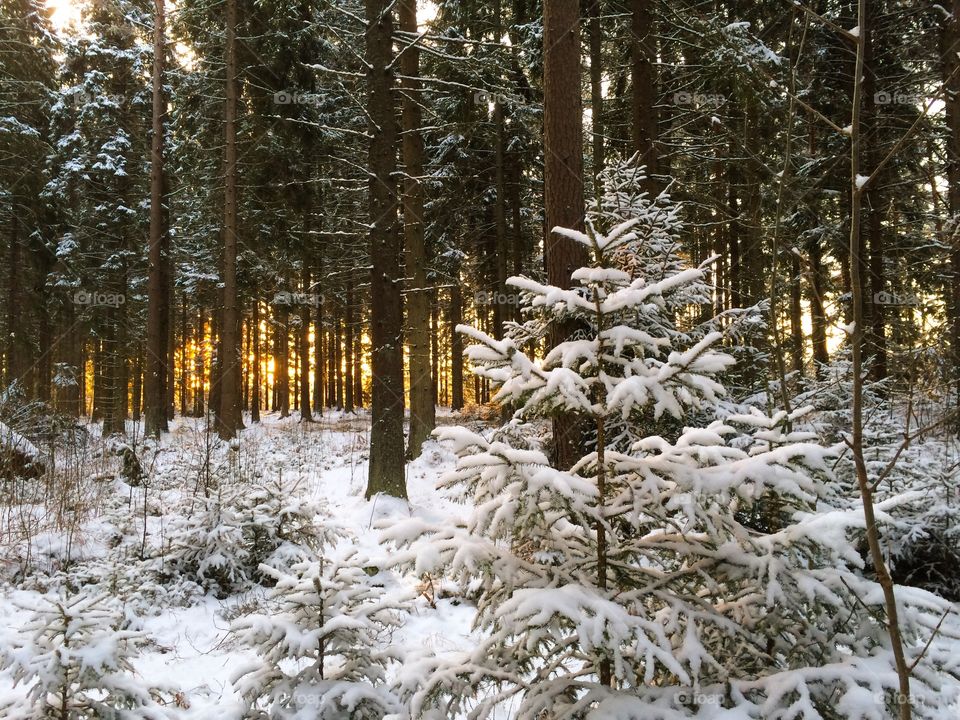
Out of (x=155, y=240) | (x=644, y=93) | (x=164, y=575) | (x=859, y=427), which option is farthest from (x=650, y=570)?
(x=155, y=240)

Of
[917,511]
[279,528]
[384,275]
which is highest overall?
[384,275]

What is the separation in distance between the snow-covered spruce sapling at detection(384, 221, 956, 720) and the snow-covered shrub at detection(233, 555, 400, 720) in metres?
0.42

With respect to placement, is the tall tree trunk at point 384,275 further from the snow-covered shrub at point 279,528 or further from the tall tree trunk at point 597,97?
the tall tree trunk at point 597,97

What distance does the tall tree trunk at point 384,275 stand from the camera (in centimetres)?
779

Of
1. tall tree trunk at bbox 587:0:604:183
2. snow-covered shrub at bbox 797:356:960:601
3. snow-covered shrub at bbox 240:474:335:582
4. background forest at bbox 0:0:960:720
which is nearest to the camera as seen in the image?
background forest at bbox 0:0:960:720

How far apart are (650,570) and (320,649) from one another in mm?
1664

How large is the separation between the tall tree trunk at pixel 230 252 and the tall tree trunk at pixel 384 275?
22.3 ft

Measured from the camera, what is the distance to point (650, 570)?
247 centimetres

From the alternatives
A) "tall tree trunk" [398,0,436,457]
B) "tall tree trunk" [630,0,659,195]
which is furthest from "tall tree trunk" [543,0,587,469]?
"tall tree trunk" [398,0,436,457]

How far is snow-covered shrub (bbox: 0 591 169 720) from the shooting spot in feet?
7.72

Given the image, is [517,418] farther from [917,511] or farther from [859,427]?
[917,511]

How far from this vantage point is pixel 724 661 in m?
2.58

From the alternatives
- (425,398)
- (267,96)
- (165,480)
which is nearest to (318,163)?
(267,96)

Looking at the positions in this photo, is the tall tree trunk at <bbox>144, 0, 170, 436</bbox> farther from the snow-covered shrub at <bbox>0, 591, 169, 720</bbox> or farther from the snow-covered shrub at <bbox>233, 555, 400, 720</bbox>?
the snow-covered shrub at <bbox>233, 555, 400, 720</bbox>
